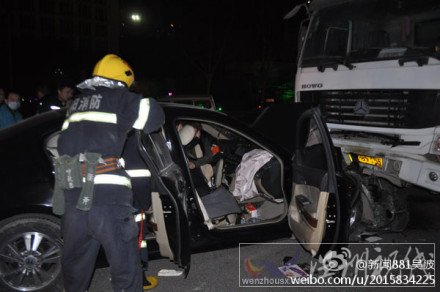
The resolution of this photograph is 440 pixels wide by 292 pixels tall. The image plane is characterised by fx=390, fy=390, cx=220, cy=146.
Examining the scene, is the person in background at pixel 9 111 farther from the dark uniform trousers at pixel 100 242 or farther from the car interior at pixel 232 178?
the dark uniform trousers at pixel 100 242

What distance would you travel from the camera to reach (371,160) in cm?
464

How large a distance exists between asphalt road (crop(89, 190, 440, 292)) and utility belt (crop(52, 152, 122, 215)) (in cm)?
128

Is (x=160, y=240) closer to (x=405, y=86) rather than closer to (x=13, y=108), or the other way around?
(x=405, y=86)

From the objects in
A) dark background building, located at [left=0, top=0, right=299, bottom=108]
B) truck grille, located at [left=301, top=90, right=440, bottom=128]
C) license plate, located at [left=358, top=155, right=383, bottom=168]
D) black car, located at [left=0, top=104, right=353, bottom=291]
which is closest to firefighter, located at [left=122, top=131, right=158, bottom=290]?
black car, located at [left=0, top=104, right=353, bottom=291]

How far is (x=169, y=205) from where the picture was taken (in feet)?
10.2

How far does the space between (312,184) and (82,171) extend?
6.31 feet

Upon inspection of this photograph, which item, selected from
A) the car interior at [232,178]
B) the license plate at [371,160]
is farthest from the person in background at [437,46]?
the car interior at [232,178]

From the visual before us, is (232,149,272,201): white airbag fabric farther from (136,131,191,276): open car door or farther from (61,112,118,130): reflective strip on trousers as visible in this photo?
(61,112,118,130): reflective strip on trousers

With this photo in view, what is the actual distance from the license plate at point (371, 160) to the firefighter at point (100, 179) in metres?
2.87

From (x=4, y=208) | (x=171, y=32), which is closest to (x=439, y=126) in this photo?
(x=4, y=208)

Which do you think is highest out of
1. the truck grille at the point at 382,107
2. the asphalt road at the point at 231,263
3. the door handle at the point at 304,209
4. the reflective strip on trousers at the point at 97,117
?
the reflective strip on trousers at the point at 97,117

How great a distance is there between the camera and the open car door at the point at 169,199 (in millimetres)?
3039

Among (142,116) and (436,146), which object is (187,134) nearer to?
(142,116)

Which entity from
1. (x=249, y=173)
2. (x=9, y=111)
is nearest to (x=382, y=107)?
(x=249, y=173)
